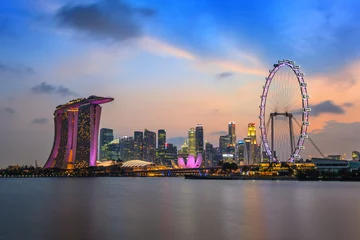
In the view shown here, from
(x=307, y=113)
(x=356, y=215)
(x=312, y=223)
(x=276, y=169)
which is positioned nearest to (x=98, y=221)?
(x=312, y=223)

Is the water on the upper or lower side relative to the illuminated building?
lower

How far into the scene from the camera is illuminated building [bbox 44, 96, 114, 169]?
162375 mm

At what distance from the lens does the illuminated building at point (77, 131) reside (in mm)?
162375

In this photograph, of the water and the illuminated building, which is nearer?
the water

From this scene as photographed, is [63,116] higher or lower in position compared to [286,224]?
higher

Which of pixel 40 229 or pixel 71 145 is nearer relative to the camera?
pixel 40 229

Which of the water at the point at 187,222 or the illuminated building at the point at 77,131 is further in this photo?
the illuminated building at the point at 77,131

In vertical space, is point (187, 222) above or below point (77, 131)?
below

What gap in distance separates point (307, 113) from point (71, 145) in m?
108

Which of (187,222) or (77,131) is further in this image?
(77,131)

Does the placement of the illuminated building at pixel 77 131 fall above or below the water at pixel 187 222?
above

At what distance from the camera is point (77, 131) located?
169 meters

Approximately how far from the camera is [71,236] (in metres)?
23.2

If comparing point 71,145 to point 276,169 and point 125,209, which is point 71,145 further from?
point 125,209
